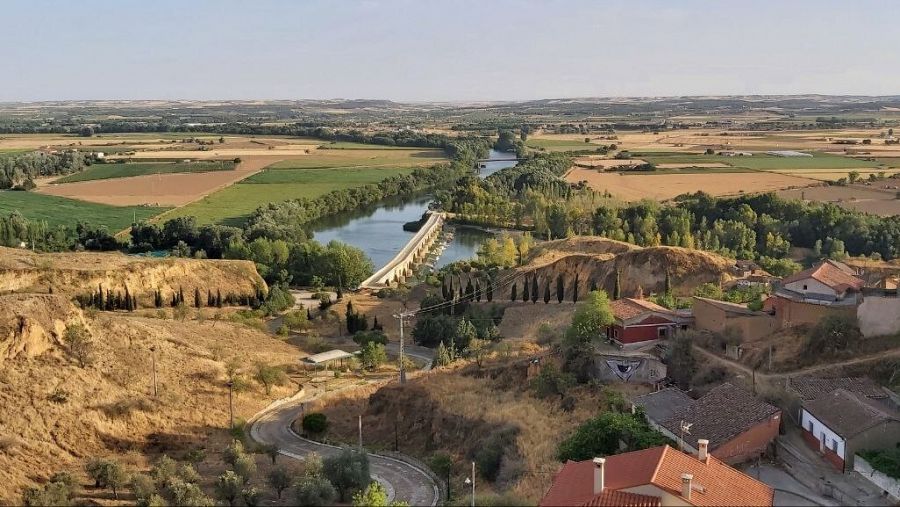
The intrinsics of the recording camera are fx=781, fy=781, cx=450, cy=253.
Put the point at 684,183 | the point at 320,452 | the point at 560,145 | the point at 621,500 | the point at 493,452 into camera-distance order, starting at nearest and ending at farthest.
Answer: the point at 621,500
the point at 493,452
the point at 320,452
the point at 684,183
the point at 560,145

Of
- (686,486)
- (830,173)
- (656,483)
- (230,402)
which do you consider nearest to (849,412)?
(686,486)

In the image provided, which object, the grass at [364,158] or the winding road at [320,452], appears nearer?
the winding road at [320,452]

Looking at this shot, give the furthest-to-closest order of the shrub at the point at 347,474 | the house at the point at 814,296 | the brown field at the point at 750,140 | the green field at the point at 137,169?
the brown field at the point at 750,140, the green field at the point at 137,169, the house at the point at 814,296, the shrub at the point at 347,474

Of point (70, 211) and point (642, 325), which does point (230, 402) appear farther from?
point (70, 211)

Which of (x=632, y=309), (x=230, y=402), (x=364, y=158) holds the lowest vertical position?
(x=230, y=402)

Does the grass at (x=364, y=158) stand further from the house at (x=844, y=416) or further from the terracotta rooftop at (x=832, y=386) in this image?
the house at (x=844, y=416)


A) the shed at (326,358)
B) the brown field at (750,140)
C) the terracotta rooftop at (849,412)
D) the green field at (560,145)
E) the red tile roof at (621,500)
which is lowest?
the shed at (326,358)

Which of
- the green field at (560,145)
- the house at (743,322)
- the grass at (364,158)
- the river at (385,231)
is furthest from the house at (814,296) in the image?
A: the green field at (560,145)
